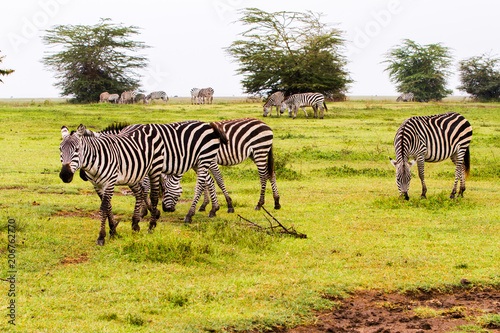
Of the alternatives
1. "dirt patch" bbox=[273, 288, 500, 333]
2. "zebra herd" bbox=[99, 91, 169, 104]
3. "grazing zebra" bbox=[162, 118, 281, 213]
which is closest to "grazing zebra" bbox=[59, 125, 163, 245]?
"grazing zebra" bbox=[162, 118, 281, 213]

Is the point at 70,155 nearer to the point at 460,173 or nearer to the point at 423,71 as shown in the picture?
the point at 460,173

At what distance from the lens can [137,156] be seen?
7.82 meters

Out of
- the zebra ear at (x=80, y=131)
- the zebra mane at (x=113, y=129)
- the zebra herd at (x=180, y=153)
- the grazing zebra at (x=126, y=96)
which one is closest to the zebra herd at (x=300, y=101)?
the zebra herd at (x=180, y=153)

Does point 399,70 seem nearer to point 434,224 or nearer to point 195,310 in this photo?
point 434,224

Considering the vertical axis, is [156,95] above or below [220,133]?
above

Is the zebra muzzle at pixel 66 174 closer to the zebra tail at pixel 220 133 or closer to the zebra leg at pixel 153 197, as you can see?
the zebra leg at pixel 153 197

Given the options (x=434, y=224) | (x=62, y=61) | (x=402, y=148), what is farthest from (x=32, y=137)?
(x=62, y=61)

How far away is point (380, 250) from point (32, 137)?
15618 millimetres

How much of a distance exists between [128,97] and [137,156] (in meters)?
39.2

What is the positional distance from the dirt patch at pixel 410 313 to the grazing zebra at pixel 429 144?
5.07 metres

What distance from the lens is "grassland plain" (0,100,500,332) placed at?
5.20 metres

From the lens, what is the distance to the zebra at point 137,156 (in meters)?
6.98


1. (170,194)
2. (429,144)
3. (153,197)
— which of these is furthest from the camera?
(429,144)

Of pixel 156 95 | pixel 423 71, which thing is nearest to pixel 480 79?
pixel 423 71
